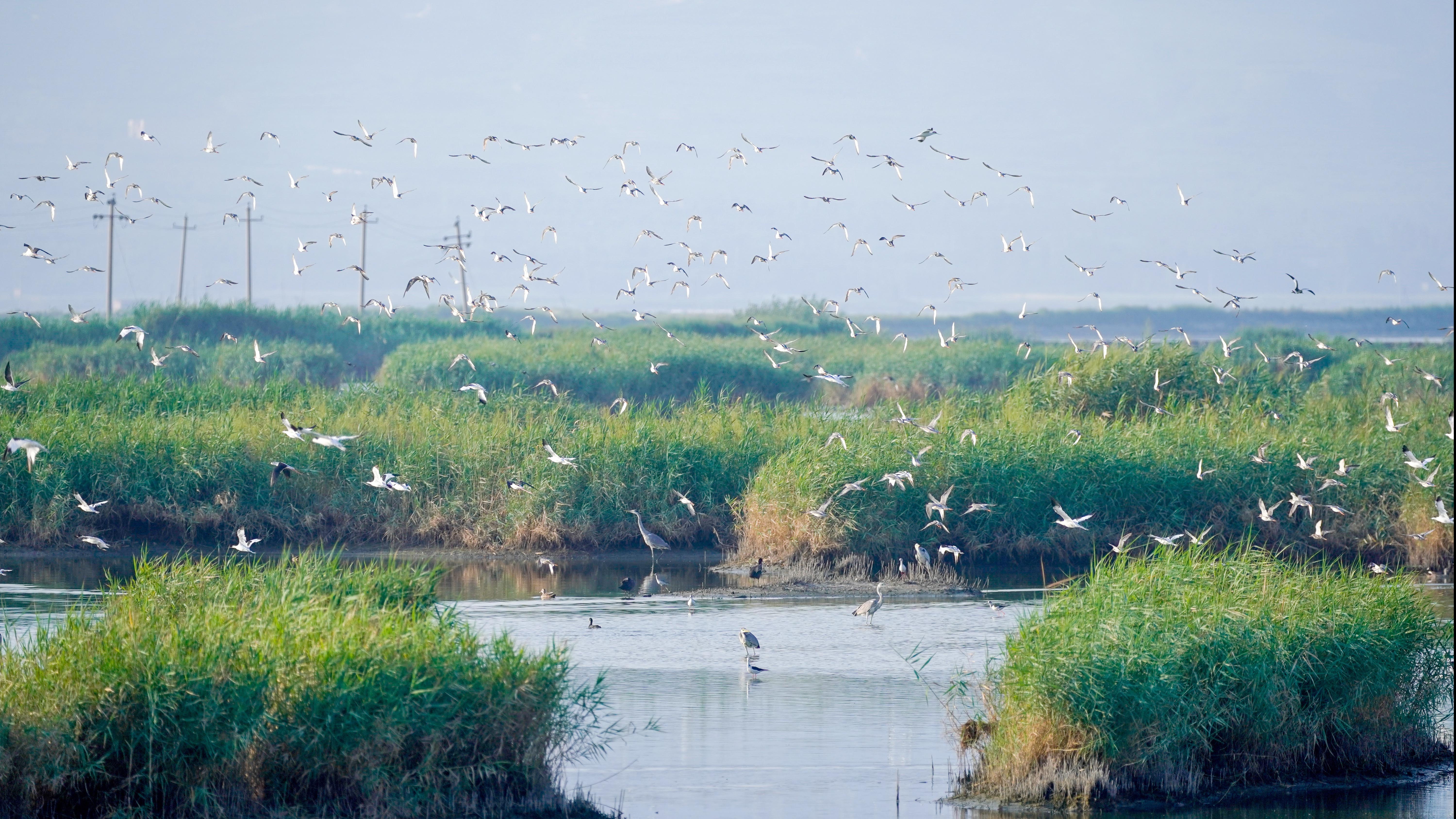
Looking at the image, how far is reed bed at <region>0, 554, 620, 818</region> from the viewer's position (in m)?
10.5

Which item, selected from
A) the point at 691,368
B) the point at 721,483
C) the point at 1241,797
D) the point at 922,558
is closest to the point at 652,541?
the point at 721,483

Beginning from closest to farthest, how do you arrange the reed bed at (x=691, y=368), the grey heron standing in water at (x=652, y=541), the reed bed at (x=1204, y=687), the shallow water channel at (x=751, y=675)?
the reed bed at (x=1204, y=687) < the shallow water channel at (x=751, y=675) < the grey heron standing in water at (x=652, y=541) < the reed bed at (x=691, y=368)

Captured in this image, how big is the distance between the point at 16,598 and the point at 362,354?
4051 centimetres

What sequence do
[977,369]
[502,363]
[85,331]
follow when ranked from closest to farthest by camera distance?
[502,363] < [977,369] < [85,331]

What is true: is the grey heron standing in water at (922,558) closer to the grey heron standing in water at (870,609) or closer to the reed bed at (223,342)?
the grey heron standing in water at (870,609)

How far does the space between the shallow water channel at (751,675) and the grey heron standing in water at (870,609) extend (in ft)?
0.41

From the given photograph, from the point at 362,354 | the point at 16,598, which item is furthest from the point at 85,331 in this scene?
the point at 16,598

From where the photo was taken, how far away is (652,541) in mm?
24750

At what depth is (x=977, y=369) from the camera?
52844mm

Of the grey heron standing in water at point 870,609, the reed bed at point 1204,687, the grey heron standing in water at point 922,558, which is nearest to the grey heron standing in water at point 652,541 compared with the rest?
the grey heron standing in water at point 922,558

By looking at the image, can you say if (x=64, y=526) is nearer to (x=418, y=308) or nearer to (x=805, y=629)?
(x=805, y=629)

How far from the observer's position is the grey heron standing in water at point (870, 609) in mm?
20328

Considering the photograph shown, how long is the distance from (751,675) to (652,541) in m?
7.44

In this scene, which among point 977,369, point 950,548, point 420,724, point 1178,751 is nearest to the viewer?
point 420,724
